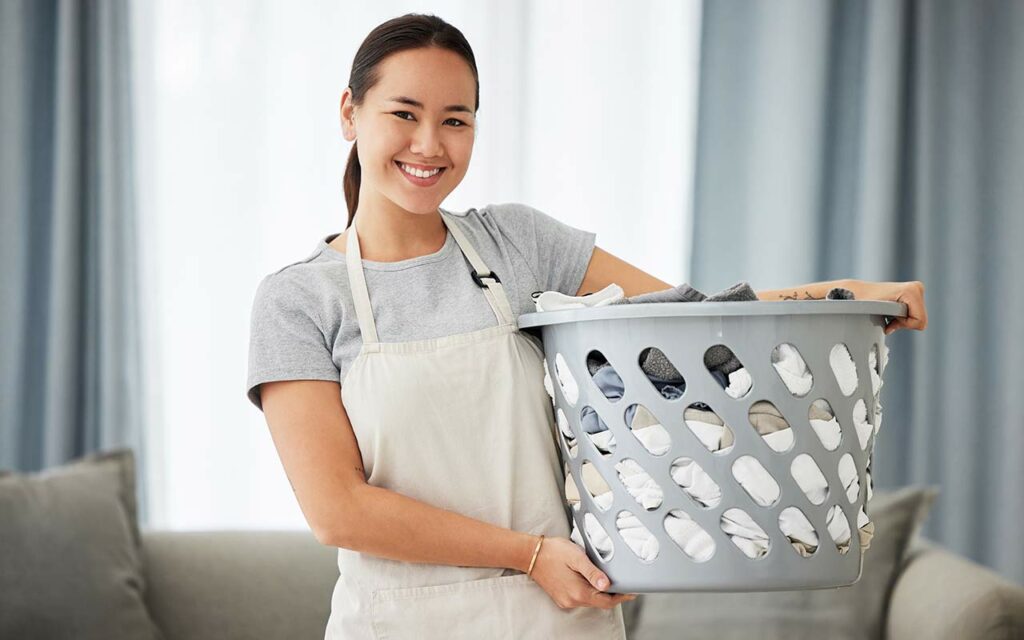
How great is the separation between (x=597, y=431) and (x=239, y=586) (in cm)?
149

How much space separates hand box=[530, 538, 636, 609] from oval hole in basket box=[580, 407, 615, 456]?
0.15 metres

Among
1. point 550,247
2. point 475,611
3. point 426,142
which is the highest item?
point 426,142

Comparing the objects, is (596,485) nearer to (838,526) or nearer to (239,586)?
(838,526)

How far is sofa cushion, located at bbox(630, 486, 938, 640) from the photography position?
2.21m

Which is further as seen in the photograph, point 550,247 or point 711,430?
point 550,247

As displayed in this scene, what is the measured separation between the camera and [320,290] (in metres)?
1.32

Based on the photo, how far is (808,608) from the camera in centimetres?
222

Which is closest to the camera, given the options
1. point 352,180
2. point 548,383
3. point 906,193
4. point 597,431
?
point 597,431

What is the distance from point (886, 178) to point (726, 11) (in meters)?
0.68

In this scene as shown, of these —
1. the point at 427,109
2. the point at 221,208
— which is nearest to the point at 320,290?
the point at 427,109

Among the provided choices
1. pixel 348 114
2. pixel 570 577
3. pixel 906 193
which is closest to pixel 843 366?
pixel 570 577

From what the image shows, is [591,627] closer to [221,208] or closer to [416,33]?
[416,33]

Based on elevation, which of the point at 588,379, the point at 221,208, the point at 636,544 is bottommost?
the point at 636,544

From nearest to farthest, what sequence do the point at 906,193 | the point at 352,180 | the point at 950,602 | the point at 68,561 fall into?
the point at 352,180
the point at 950,602
the point at 68,561
the point at 906,193
